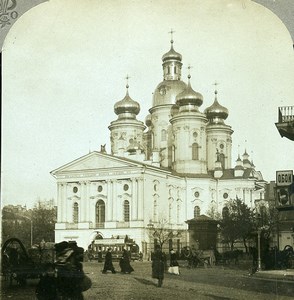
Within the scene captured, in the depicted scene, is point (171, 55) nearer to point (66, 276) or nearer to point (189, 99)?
point (189, 99)

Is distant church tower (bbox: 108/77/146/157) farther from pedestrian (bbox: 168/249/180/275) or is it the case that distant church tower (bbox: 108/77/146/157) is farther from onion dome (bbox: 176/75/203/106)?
pedestrian (bbox: 168/249/180/275)

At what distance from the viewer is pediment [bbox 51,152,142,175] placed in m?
6.40

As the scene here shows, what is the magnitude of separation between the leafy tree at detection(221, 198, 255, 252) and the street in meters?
0.32

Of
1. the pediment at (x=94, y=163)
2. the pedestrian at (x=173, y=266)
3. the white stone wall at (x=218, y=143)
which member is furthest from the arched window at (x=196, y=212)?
the pediment at (x=94, y=163)

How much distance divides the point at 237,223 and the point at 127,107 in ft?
5.30

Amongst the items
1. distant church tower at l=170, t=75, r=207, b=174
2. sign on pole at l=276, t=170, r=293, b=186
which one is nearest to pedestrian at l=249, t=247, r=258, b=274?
sign on pole at l=276, t=170, r=293, b=186

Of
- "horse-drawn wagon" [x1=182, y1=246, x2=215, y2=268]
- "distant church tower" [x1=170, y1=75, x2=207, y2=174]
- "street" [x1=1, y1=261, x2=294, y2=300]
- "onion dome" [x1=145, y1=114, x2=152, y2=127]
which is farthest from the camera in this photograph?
"distant church tower" [x1=170, y1=75, x2=207, y2=174]

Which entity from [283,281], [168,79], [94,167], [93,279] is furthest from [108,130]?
[283,281]

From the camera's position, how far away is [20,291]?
576 cm

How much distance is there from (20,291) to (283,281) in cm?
239

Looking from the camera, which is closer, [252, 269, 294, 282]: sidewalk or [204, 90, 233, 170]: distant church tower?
[252, 269, 294, 282]: sidewalk

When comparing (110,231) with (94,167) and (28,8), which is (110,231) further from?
(28,8)

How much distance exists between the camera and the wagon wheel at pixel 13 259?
19.4ft

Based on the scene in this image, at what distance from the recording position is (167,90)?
700cm
